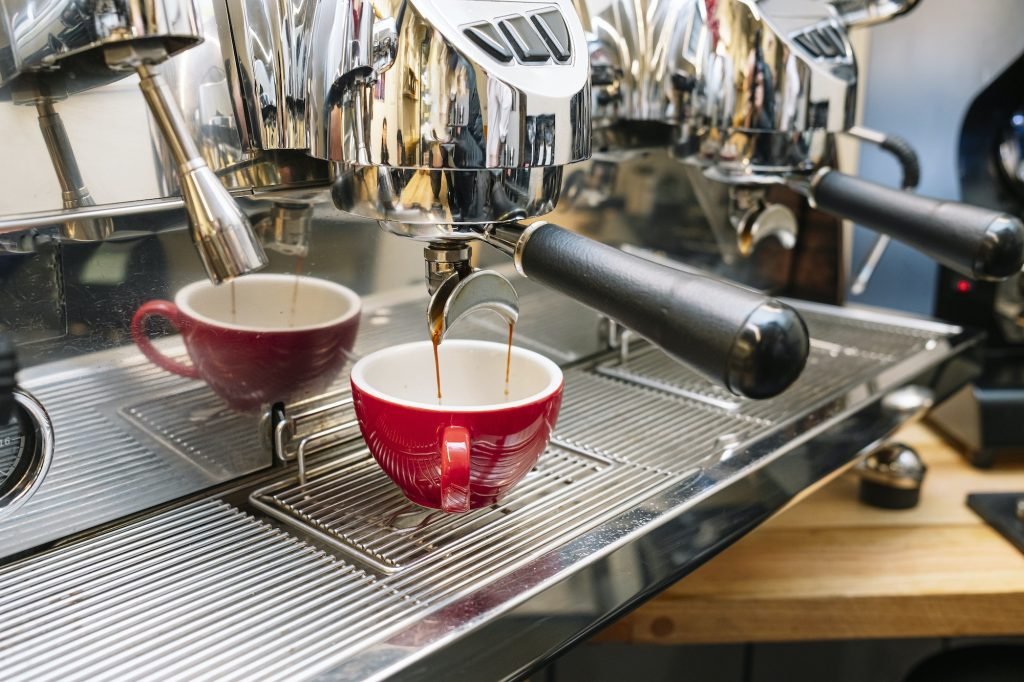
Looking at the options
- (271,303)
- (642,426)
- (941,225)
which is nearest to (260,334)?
(271,303)

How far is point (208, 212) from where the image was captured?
354 millimetres

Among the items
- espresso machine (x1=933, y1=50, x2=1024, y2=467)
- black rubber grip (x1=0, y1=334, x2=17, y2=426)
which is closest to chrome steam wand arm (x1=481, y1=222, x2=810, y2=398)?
black rubber grip (x1=0, y1=334, x2=17, y2=426)

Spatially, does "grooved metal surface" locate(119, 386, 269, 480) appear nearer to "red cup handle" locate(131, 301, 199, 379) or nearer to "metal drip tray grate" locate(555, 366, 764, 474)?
"red cup handle" locate(131, 301, 199, 379)

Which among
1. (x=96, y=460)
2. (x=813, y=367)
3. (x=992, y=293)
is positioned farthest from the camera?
(x=992, y=293)

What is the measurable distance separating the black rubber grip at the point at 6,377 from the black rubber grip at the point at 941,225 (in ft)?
1.50

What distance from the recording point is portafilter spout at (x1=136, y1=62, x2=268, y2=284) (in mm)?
354

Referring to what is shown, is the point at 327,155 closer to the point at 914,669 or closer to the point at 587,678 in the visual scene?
the point at 587,678

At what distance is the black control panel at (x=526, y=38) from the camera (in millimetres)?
386

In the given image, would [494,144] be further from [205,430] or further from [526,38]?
[205,430]

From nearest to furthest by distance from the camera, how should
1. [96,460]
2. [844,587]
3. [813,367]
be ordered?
1. [96,460]
2. [844,587]
3. [813,367]

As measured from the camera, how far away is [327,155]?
0.42 m

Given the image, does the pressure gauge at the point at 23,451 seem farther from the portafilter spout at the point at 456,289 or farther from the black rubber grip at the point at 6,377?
the portafilter spout at the point at 456,289

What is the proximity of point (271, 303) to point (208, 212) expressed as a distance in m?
0.16

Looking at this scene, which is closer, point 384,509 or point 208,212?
point 208,212
